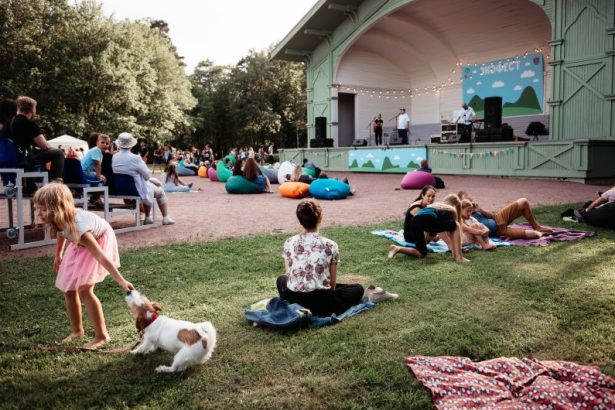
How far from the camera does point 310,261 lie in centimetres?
360

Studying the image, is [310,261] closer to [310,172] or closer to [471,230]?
[471,230]

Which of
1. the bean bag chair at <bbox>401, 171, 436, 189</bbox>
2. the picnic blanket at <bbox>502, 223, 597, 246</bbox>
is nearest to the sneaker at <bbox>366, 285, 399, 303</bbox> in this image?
the picnic blanket at <bbox>502, 223, 597, 246</bbox>

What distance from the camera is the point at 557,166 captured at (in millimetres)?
14312

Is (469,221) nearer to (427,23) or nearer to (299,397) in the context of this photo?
(299,397)

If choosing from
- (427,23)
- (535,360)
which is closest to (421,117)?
(427,23)

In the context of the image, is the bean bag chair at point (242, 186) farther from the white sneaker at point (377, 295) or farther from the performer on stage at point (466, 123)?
the white sneaker at point (377, 295)

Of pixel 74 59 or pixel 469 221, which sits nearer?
pixel 469 221

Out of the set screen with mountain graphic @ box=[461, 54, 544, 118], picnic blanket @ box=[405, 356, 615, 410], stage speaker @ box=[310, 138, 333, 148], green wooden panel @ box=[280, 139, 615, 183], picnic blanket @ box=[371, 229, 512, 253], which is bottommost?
picnic blanket @ box=[405, 356, 615, 410]

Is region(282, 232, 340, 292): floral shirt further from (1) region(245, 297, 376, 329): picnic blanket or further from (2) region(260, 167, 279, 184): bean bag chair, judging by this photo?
(2) region(260, 167, 279, 184): bean bag chair

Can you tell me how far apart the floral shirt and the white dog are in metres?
0.93

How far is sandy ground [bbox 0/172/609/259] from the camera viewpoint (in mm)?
7145

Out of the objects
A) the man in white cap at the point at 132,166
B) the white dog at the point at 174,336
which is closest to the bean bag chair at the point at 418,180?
the man in white cap at the point at 132,166

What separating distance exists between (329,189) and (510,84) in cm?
1398

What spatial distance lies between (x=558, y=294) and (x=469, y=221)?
84.8 inches
